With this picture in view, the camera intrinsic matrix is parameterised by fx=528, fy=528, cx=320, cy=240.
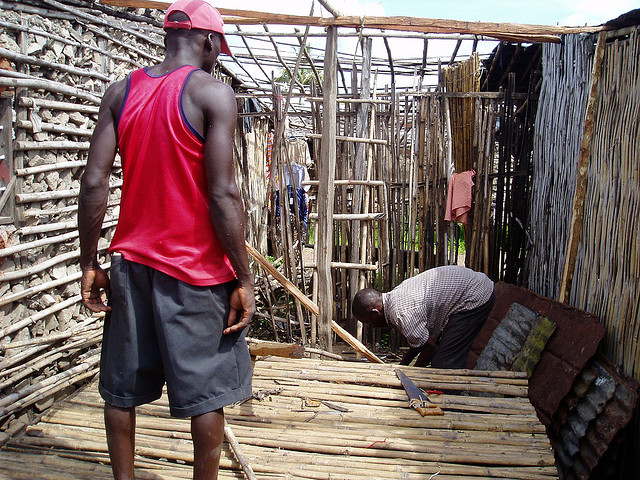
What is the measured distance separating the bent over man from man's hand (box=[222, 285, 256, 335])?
2.04 metres

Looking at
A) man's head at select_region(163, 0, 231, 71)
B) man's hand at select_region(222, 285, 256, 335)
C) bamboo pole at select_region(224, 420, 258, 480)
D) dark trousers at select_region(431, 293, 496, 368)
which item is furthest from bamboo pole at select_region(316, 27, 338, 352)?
man's hand at select_region(222, 285, 256, 335)

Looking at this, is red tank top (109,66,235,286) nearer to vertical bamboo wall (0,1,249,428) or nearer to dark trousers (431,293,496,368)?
vertical bamboo wall (0,1,249,428)

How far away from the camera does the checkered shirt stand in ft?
12.2

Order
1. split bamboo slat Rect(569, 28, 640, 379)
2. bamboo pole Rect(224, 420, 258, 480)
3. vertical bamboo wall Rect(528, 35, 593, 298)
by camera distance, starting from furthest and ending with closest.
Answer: vertical bamboo wall Rect(528, 35, 593, 298) → split bamboo slat Rect(569, 28, 640, 379) → bamboo pole Rect(224, 420, 258, 480)

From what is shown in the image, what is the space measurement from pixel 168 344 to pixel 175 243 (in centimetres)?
33

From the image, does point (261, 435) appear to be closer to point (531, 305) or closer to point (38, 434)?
point (38, 434)

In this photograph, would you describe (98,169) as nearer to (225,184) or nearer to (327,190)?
(225,184)

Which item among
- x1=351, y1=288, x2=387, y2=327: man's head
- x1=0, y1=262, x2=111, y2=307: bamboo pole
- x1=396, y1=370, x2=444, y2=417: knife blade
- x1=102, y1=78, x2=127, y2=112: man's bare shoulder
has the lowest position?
x1=396, y1=370, x2=444, y2=417: knife blade

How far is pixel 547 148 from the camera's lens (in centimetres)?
442

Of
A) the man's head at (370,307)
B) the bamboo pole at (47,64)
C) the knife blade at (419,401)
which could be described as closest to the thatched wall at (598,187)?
the knife blade at (419,401)

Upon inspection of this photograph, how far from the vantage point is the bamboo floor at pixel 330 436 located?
7.24 feet

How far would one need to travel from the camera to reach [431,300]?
12.5 ft

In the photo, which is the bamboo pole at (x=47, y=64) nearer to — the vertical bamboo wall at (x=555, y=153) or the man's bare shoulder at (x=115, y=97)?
the man's bare shoulder at (x=115, y=97)

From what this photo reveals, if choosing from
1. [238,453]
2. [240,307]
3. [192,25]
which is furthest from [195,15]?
[238,453]
